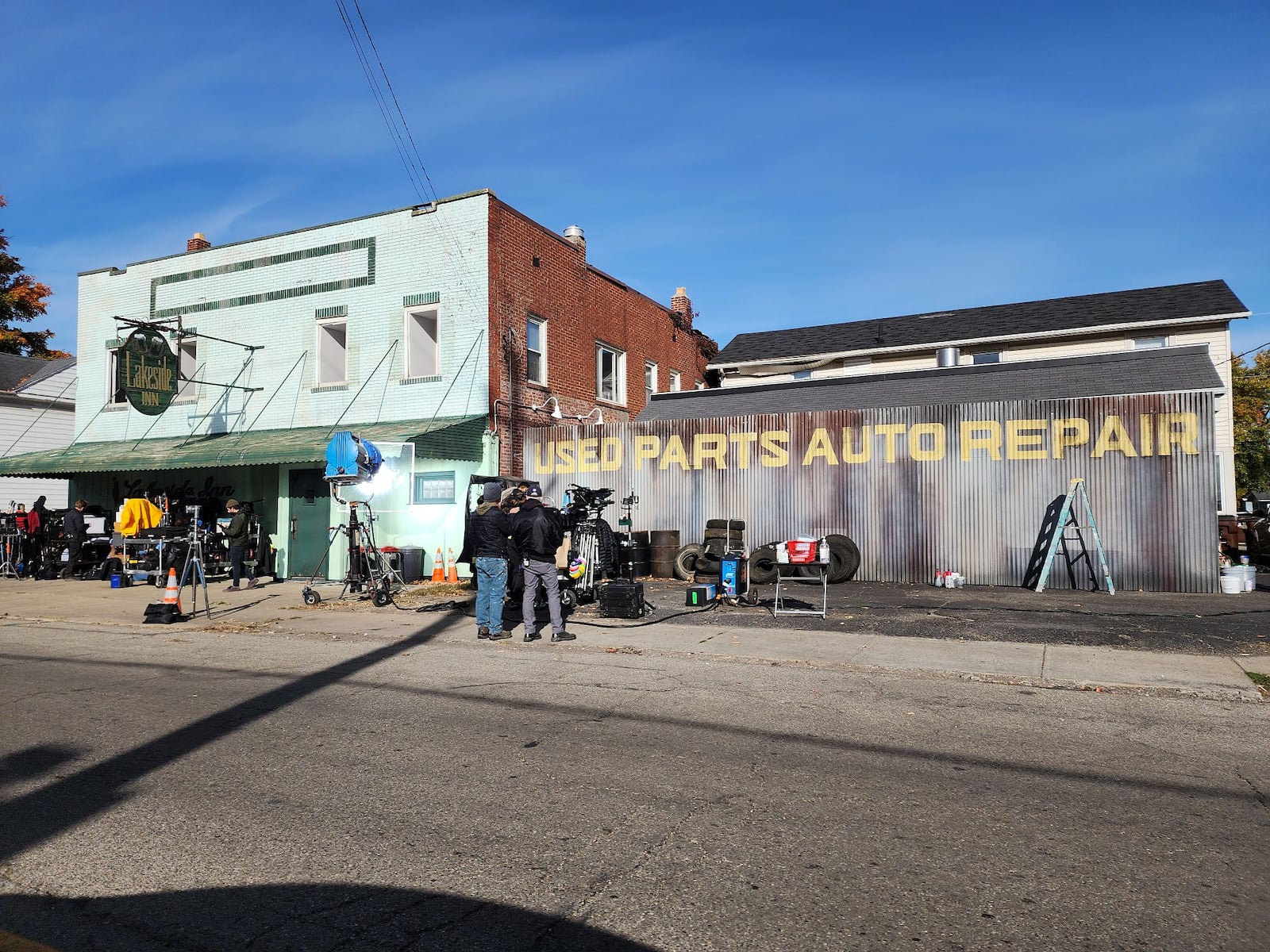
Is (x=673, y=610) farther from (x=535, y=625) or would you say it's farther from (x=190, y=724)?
(x=190, y=724)

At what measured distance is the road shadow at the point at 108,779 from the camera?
171 inches

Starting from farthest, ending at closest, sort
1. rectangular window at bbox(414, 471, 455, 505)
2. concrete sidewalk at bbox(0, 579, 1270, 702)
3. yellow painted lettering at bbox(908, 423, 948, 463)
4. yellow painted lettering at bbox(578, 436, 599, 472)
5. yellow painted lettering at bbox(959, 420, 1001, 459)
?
yellow painted lettering at bbox(578, 436, 599, 472), rectangular window at bbox(414, 471, 455, 505), yellow painted lettering at bbox(908, 423, 948, 463), yellow painted lettering at bbox(959, 420, 1001, 459), concrete sidewalk at bbox(0, 579, 1270, 702)

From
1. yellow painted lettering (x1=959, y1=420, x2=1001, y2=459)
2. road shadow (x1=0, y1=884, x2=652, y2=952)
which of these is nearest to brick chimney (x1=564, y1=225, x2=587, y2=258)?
yellow painted lettering (x1=959, y1=420, x2=1001, y2=459)

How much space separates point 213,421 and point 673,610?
14.8 m

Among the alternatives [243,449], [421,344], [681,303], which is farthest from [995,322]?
[243,449]

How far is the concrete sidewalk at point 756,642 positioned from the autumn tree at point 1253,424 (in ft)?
156

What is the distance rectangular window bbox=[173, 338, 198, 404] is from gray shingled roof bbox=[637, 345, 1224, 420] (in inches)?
470

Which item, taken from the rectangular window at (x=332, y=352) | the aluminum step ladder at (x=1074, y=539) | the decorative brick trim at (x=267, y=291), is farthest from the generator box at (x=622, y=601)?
the decorative brick trim at (x=267, y=291)

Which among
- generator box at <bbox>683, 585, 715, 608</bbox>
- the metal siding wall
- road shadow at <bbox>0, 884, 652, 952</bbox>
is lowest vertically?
road shadow at <bbox>0, 884, 652, 952</bbox>

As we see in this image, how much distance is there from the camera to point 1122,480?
15.4 m

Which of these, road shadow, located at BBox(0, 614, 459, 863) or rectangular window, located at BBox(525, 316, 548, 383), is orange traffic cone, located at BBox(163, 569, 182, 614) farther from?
rectangular window, located at BBox(525, 316, 548, 383)

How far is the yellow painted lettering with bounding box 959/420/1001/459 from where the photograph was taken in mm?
16422

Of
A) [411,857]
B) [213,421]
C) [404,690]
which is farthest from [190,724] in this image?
[213,421]

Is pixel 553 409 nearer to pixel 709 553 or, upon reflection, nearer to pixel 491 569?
pixel 709 553
